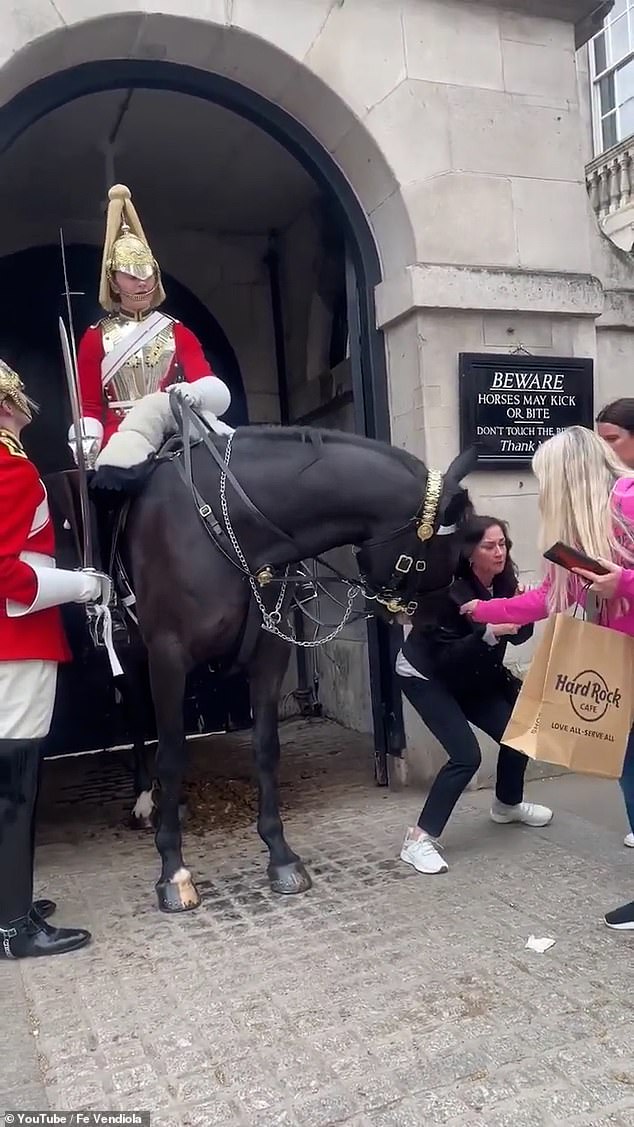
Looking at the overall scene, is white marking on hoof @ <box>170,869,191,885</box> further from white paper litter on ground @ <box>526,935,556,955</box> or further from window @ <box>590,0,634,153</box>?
window @ <box>590,0,634,153</box>

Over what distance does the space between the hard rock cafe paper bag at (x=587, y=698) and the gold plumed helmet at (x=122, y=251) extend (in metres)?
2.58

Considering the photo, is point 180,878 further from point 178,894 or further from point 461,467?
point 461,467

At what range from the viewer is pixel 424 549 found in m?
3.40

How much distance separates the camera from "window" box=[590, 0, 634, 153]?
12.0 metres

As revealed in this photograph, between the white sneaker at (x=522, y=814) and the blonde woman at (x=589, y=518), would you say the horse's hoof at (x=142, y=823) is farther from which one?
the blonde woman at (x=589, y=518)

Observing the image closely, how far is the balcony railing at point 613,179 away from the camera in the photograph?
11.1 meters

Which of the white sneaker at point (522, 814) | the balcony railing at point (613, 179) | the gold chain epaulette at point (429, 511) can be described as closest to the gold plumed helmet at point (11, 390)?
the gold chain epaulette at point (429, 511)

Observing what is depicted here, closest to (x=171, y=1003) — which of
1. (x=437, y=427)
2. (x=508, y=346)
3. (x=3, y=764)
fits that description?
(x=3, y=764)

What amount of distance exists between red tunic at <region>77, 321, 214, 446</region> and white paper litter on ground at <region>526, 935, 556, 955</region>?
9.31 feet

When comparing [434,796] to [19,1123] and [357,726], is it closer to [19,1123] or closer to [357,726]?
[19,1123]

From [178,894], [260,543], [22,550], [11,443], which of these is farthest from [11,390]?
[178,894]

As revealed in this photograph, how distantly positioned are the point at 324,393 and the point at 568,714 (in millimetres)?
4580

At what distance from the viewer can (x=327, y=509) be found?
3.53 metres

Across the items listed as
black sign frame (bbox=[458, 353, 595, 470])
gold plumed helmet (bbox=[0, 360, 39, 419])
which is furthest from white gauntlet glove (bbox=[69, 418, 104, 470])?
black sign frame (bbox=[458, 353, 595, 470])
